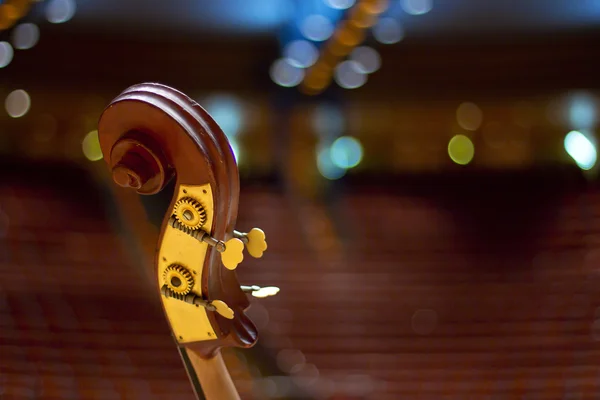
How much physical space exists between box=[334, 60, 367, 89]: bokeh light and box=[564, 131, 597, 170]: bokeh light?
1.84 metres

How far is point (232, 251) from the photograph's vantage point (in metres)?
0.64

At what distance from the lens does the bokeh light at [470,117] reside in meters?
4.93

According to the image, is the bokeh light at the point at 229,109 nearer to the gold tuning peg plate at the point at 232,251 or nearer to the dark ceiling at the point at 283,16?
the dark ceiling at the point at 283,16

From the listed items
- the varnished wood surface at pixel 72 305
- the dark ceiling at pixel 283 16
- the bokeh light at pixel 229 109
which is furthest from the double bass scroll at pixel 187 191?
the bokeh light at pixel 229 109

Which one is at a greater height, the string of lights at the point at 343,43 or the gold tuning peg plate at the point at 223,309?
the string of lights at the point at 343,43

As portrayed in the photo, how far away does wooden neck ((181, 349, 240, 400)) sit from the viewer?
0.75 meters

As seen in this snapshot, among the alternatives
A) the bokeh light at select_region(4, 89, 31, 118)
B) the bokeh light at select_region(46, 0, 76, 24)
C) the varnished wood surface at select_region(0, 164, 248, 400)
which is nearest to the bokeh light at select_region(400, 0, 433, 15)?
the bokeh light at select_region(46, 0, 76, 24)

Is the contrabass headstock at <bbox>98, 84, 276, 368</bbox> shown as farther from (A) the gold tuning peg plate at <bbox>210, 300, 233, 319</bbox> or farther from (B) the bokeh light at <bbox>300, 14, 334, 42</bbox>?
(B) the bokeh light at <bbox>300, 14, 334, 42</bbox>

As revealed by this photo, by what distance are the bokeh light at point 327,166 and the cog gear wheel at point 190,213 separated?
14.2 feet

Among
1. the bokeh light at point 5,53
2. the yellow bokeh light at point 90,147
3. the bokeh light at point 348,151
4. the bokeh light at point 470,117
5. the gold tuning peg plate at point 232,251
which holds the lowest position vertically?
the gold tuning peg plate at point 232,251

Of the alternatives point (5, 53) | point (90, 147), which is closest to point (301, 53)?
point (90, 147)

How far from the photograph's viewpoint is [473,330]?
325cm

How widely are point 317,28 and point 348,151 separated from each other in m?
1.20

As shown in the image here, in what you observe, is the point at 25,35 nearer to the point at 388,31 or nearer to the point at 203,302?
the point at 388,31
